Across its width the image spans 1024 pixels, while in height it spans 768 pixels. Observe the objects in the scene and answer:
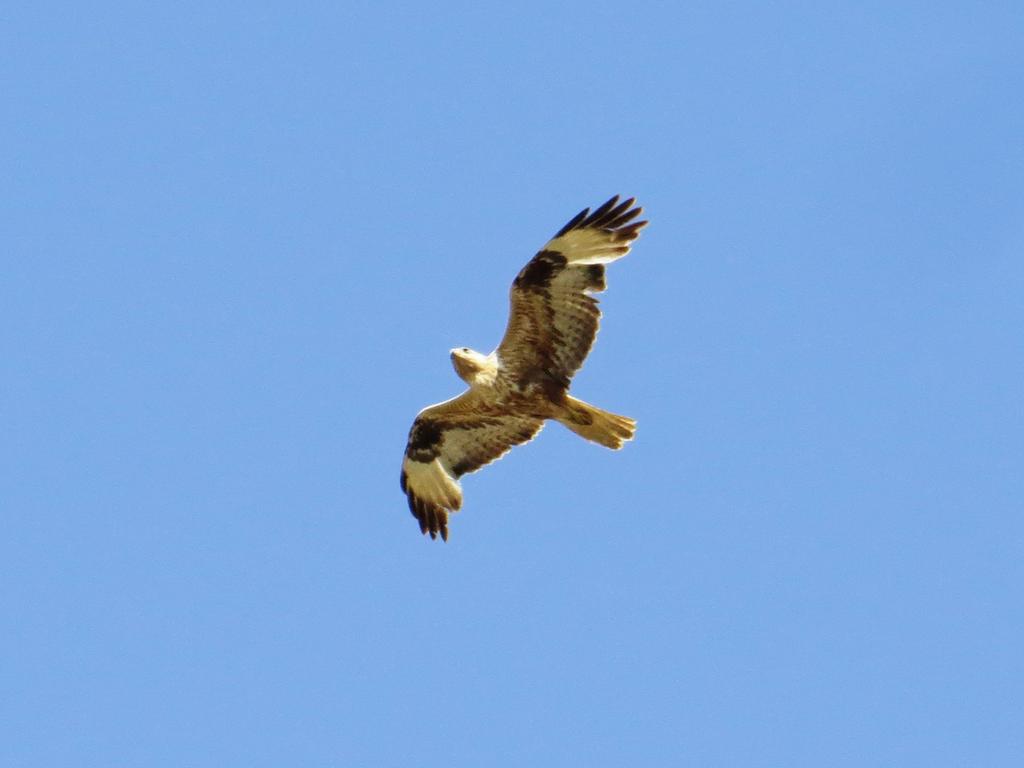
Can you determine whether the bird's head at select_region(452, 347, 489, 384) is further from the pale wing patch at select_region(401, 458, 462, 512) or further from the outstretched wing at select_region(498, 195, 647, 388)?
the pale wing patch at select_region(401, 458, 462, 512)

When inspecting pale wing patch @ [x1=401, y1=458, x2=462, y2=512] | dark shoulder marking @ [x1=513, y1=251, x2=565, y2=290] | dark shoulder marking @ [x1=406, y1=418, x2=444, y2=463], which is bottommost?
pale wing patch @ [x1=401, y1=458, x2=462, y2=512]

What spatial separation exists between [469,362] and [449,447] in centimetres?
132

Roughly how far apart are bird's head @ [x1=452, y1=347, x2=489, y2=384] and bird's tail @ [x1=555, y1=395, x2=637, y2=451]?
0.74 meters

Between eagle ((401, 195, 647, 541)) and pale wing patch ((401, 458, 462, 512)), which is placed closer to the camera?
eagle ((401, 195, 647, 541))

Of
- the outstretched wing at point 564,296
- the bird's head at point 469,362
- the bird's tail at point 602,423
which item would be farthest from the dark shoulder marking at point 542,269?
the bird's tail at point 602,423

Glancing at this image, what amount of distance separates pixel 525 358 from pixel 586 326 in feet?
1.81

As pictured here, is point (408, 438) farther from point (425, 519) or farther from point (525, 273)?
point (525, 273)

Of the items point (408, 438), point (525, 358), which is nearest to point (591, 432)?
point (525, 358)

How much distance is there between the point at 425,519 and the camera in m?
15.1

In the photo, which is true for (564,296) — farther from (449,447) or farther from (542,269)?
(449,447)

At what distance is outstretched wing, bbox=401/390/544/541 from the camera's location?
47.2 feet

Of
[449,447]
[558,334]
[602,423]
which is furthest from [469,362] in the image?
[449,447]

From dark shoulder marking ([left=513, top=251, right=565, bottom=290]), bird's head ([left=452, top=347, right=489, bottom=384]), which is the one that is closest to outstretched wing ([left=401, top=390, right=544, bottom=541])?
bird's head ([left=452, top=347, right=489, bottom=384])

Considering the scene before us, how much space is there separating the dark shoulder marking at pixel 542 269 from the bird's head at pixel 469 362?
0.69m
